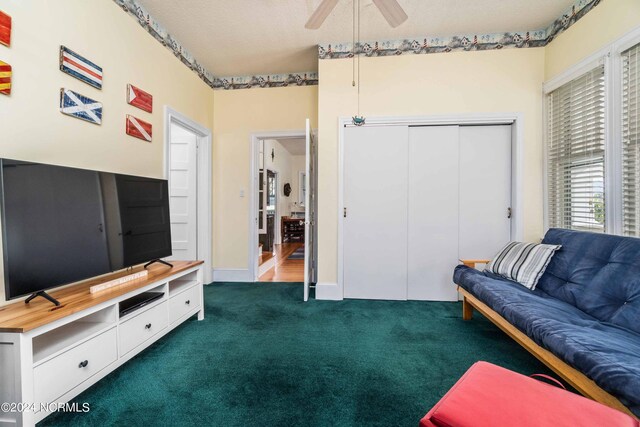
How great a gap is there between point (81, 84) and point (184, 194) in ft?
5.84

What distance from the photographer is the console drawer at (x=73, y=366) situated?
46.7 inches

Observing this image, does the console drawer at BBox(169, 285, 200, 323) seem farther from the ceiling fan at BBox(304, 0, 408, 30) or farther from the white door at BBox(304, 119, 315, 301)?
the ceiling fan at BBox(304, 0, 408, 30)

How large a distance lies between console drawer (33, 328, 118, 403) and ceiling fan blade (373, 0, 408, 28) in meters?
2.59

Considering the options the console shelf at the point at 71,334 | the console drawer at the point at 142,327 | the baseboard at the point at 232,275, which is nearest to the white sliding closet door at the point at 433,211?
the baseboard at the point at 232,275

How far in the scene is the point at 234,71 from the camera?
11.7 ft

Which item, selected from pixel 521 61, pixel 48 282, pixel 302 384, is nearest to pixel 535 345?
pixel 302 384

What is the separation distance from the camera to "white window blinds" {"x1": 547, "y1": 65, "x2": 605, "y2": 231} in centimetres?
214

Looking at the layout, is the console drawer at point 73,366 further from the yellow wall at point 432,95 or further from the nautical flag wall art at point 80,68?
the yellow wall at point 432,95

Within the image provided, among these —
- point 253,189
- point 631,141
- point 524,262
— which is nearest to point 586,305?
point 524,262

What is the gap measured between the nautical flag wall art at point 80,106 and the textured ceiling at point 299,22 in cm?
114

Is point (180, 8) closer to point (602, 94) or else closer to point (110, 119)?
point (110, 119)

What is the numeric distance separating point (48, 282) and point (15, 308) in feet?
0.50

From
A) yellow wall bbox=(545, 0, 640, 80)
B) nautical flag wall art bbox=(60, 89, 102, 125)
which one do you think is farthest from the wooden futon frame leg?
nautical flag wall art bbox=(60, 89, 102, 125)

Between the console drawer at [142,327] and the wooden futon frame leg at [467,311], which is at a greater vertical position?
the console drawer at [142,327]
